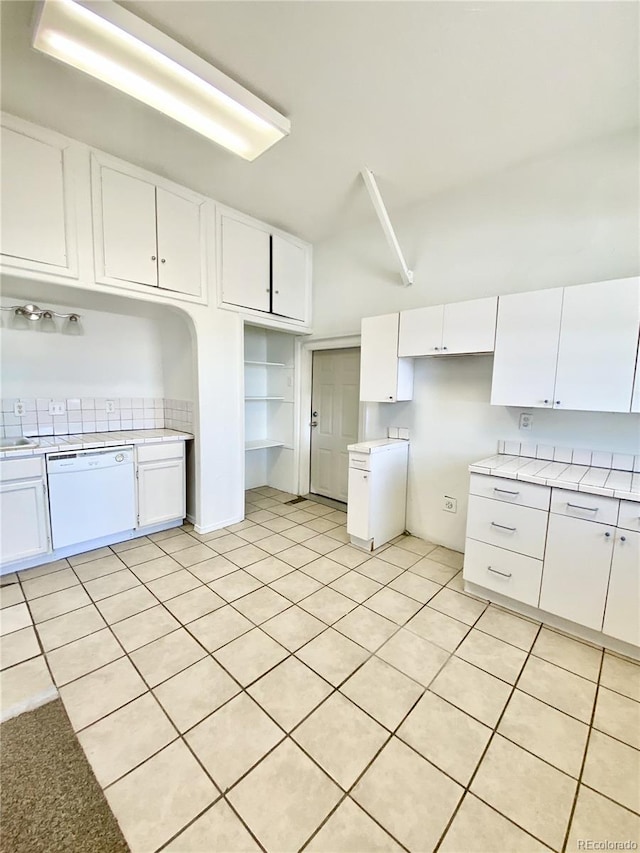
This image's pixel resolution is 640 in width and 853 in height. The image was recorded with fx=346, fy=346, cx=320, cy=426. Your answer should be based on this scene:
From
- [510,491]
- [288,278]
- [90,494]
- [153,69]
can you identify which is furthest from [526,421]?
[90,494]

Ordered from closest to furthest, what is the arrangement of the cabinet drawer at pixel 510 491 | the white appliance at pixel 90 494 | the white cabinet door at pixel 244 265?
1. the cabinet drawer at pixel 510 491
2. the white appliance at pixel 90 494
3. the white cabinet door at pixel 244 265

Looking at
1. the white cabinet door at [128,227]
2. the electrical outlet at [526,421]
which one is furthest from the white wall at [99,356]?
the electrical outlet at [526,421]

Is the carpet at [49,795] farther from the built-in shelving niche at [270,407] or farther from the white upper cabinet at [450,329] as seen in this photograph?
the built-in shelving niche at [270,407]

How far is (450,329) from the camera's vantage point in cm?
258

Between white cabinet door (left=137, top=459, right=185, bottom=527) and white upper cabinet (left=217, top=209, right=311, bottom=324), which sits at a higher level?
white upper cabinet (left=217, top=209, right=311, bottom=324)

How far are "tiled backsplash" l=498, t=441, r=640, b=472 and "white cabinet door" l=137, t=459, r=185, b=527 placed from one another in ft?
9.33

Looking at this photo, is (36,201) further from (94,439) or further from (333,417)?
(333,417)

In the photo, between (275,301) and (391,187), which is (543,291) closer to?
(391,187)

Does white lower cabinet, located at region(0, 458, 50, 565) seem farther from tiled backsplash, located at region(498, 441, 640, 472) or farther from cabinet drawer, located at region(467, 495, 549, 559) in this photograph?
tiled backsplash, located at region(498, 441, 640, 472)

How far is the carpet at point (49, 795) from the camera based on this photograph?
1083 mm

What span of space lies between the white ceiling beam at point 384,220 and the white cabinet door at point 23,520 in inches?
129

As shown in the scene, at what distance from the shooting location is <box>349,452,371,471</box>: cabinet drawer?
2.88m

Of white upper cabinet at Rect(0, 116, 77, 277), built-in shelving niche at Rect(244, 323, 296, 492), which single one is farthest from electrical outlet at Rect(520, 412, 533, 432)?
white upper cabinet at Rect(0, 116, 77, 277)

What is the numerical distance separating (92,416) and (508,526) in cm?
363
